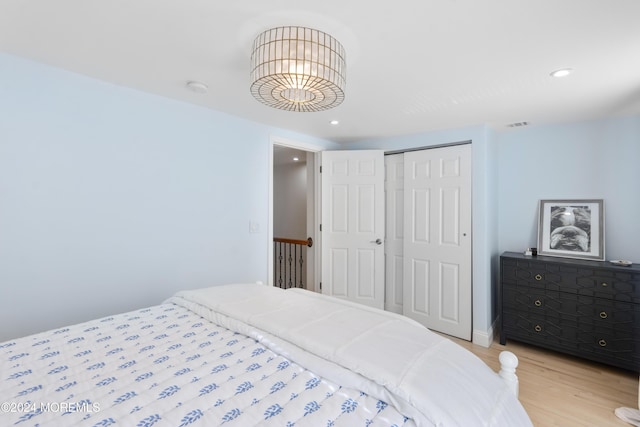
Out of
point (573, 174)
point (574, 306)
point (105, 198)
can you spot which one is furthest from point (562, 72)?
point (105, 198)

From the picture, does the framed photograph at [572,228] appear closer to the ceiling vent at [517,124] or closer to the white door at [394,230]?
the ceiling vent at [517,124]

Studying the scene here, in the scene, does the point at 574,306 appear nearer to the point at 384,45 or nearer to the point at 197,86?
the point at 384,45

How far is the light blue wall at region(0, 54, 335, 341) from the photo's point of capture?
1.79 meters

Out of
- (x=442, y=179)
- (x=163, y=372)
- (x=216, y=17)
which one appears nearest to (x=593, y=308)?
(x=442, y=179)

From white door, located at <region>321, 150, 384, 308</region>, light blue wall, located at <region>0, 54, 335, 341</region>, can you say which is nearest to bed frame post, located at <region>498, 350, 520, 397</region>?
light blue wall, located at <region>0, 54, 335, 341</region>

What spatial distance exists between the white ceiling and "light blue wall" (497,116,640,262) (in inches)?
17.1

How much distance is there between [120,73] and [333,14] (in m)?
1.47

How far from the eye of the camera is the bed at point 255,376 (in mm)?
933

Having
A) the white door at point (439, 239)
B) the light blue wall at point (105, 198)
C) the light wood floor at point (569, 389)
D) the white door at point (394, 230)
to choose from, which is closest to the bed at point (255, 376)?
the light blue wall at point (105, 198)

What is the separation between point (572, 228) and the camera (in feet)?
9.78

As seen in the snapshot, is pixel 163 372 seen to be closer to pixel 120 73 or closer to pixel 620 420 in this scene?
pixel 120 73

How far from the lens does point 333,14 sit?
135 cm

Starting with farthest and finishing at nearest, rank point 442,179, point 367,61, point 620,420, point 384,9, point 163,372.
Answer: point 442,179
point 620,420
point 367,61
point 384,9
point 163,372

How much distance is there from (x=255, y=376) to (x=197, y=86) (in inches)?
74.4
